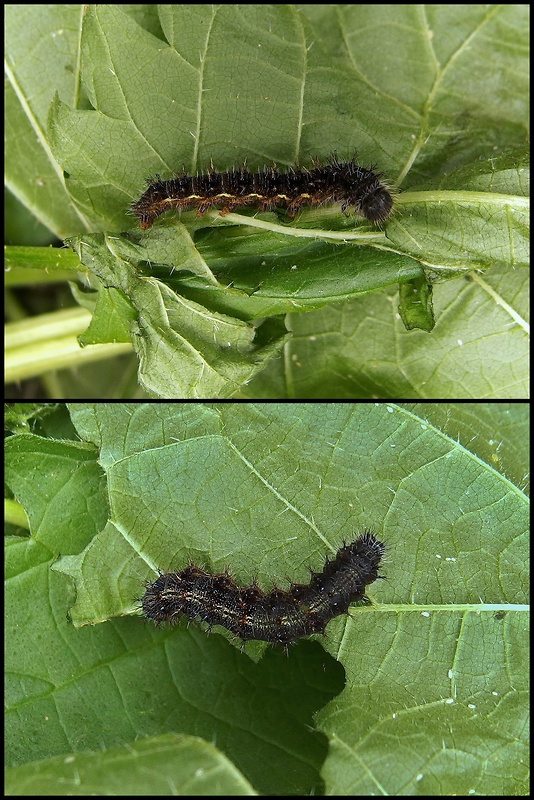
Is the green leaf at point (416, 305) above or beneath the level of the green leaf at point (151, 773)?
above

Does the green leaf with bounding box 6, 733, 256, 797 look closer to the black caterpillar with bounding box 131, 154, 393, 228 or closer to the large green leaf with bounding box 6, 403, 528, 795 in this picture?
the large green leaf with bounding box 6, 403, 528, 795

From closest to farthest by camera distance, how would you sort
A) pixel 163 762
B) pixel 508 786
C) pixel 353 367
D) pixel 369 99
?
pixel 163 762 → pixel 508 786 → pixel 369 99 → pixel 353 367

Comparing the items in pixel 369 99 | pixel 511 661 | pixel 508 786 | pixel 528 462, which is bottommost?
pixel 508 786

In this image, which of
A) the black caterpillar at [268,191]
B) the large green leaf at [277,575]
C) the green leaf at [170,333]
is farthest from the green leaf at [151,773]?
the black caterpillar at [268,191]

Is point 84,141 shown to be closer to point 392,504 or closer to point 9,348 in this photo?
point 9,348

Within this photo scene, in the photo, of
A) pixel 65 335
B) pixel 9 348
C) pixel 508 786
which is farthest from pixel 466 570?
pixel 9 348

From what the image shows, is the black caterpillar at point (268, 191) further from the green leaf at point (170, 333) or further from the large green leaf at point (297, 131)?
the green leaf at point (170, 333)

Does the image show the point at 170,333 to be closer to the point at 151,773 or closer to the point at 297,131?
the point at 297,131
